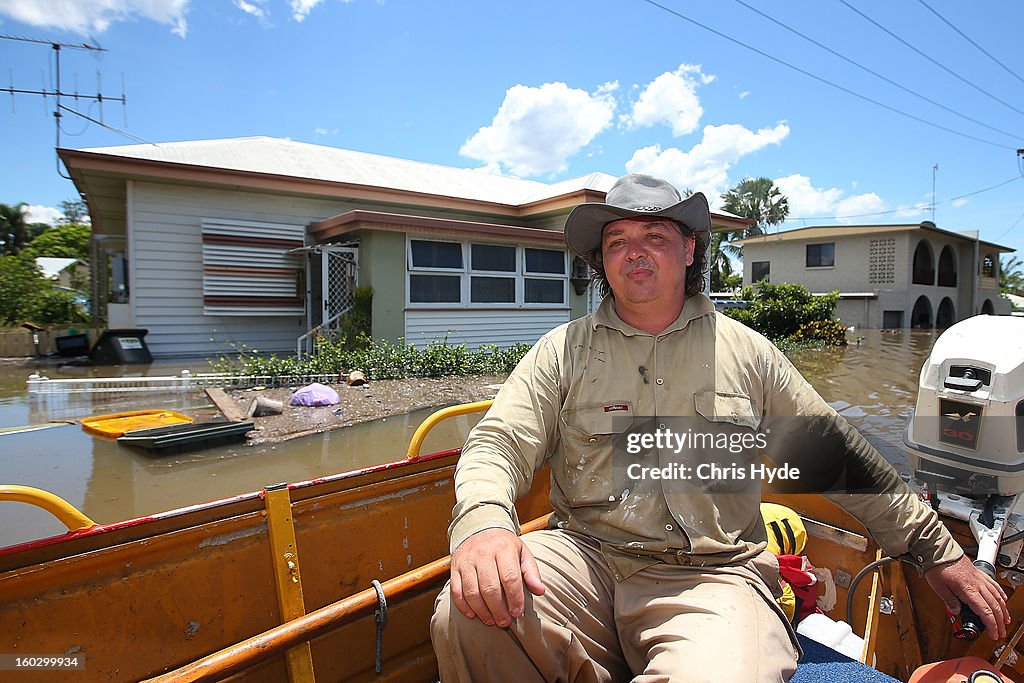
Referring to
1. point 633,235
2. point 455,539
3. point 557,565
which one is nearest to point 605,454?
point 557,565

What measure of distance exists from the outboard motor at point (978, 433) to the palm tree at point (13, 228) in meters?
51.1

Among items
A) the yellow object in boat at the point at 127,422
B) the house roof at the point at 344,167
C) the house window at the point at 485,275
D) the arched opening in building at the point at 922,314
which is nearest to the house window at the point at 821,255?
the arched opening in building at the point at 922,314

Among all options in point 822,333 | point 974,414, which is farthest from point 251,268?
point 822,333

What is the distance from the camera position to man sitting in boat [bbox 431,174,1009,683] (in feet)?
4.27

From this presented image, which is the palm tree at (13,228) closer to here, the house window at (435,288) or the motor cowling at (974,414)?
the house window at (435,288)

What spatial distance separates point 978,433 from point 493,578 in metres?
1.96

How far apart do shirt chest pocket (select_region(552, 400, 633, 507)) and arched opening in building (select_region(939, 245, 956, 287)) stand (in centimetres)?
3169

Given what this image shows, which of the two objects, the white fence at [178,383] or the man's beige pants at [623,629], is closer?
the man's beige pants at [623,629]

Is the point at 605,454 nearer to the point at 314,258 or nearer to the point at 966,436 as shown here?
the point at 966,436

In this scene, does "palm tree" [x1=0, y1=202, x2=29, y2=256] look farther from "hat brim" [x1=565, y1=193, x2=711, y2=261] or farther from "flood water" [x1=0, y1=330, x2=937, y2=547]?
"hat brim" [x1=565, y1=193, x2=711, y2=261]

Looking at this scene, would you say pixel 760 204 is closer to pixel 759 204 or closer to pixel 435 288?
pixel 759 204

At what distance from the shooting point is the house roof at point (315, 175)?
9.16 m

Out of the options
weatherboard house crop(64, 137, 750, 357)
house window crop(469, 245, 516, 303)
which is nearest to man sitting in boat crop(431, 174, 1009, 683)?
weatherboard house crop(64, 137, 750, 357)

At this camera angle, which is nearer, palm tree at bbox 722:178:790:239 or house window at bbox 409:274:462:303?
house window at bbox 409:274:462:303
